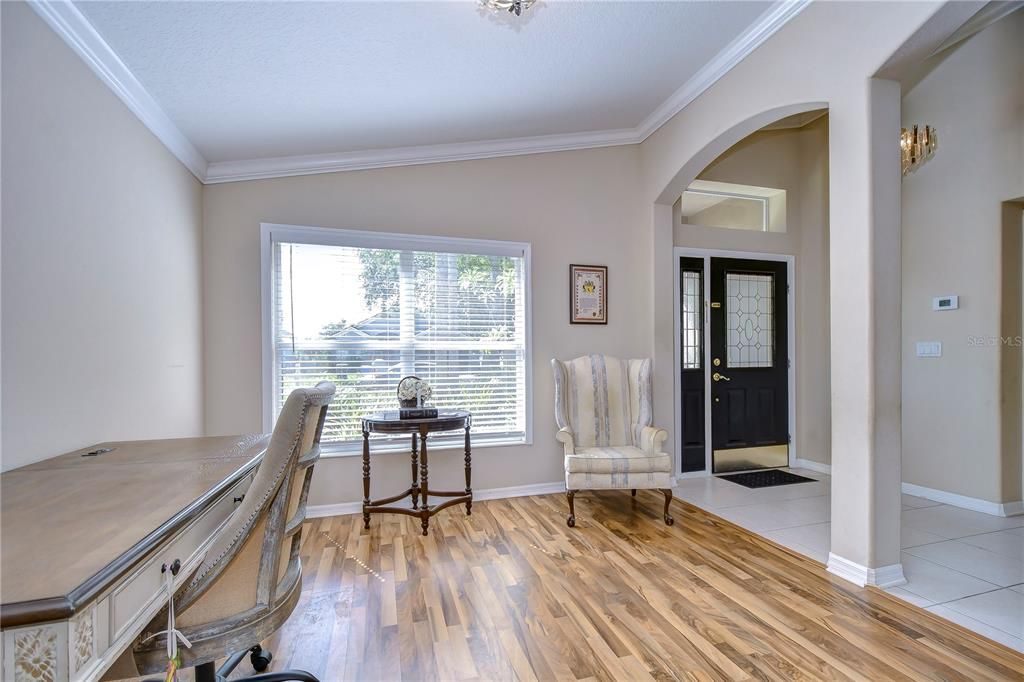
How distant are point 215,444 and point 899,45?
11.6ft

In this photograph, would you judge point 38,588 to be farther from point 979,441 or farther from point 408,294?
point 979,441

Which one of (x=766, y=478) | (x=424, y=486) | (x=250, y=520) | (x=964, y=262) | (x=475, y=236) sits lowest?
(x=766, y=478)

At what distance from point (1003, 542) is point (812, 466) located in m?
1.77

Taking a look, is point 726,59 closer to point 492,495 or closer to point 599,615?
point 599,615

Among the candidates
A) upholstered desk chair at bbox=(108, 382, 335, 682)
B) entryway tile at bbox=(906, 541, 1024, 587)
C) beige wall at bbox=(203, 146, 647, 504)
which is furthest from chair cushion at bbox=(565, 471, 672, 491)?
upholstered desk chair at bbox=(108, 382, 335, 682)

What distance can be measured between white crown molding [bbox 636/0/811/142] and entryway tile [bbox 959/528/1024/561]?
3.24 m

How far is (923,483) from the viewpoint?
374 cm

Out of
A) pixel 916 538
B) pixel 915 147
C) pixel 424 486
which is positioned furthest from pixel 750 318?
pixel 424 486

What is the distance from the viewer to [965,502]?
3.45 m

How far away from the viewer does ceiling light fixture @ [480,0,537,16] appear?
202 cm

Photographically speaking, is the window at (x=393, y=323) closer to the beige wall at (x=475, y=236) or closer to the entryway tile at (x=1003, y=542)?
the beige wall at (x=475, y=236)

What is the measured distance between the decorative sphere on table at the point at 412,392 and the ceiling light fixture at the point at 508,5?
221 cm

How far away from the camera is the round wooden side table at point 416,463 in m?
3.02

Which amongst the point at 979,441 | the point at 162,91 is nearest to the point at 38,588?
the point at 162,91
